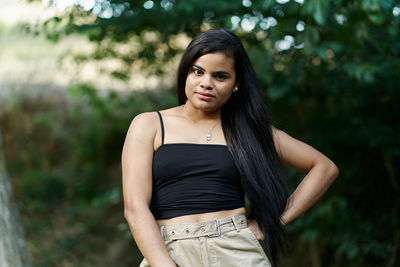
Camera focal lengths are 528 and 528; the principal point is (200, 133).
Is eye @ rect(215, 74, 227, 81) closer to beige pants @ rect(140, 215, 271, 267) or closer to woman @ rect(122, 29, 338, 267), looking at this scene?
woman @ rect(122, 29, 338, 267)

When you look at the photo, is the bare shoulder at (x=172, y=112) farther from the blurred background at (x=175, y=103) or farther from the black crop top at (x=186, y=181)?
the blurred background at (x=175, y=103)

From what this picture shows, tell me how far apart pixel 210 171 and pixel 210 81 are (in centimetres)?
39

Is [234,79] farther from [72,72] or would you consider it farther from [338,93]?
[72,72]

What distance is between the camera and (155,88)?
633 centimetres

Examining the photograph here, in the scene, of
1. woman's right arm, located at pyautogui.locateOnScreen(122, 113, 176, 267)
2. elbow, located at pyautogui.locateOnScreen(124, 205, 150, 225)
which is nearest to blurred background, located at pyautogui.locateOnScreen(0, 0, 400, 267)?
woman's right arm, located at pyautogui.locateOnScreen(122, 113, 176, 267)

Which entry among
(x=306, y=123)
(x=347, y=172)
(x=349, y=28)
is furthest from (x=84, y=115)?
(x=349, y=28)

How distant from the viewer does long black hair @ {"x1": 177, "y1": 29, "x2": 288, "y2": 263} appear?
7.72 ft

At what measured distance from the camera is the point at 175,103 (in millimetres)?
4949

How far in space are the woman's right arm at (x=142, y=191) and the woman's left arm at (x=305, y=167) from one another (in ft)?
2.23

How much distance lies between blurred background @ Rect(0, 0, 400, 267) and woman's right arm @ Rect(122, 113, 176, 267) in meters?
1.12

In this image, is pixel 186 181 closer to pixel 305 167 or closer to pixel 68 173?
pixel 305 167

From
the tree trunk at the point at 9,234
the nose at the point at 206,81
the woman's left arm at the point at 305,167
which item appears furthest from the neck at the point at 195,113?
the tree trunk at the point at 9,234

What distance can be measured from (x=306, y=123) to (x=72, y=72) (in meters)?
2.52

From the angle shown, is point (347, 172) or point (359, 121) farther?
point (347, 172)
